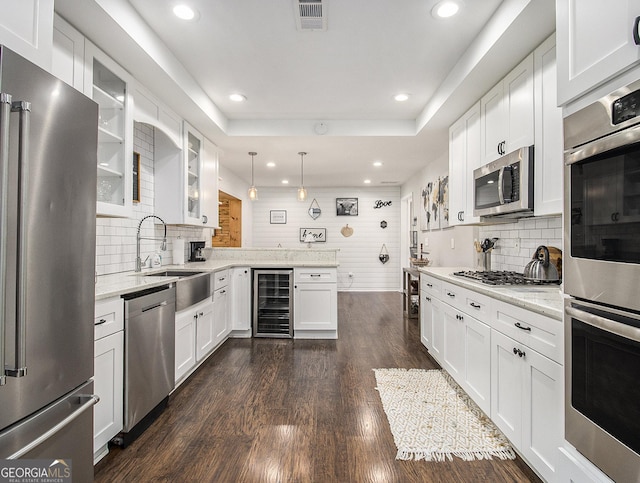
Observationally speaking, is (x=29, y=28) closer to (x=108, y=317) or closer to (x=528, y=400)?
(x=108, y=317)

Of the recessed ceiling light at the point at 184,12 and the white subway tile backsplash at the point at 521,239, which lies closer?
the recessed ceiling light at the point at 184,12

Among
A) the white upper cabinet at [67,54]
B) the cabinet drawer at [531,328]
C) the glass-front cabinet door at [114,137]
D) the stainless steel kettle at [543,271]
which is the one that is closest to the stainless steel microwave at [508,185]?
the stainless steel kettle at [543,271]

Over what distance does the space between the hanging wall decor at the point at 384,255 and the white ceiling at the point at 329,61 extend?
11.9ft

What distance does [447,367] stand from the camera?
9.02 ft

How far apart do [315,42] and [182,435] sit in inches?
111

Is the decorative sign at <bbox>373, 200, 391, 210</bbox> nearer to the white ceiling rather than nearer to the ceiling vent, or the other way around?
the white ceiling

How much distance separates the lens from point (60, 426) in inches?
47.6

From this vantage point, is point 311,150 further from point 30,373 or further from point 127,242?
point 30,373

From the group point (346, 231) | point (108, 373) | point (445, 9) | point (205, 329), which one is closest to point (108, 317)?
point (108, 373)

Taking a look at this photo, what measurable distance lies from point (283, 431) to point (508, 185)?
87.1 inches

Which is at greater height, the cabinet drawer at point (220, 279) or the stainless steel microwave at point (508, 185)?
the stainless steel microwave at point (508, 185)

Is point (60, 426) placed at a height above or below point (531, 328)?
below

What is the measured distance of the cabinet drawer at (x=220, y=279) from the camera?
344 centimetres

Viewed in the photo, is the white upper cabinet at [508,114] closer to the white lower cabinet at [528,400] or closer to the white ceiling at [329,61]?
the white ceiling at [329,61]
